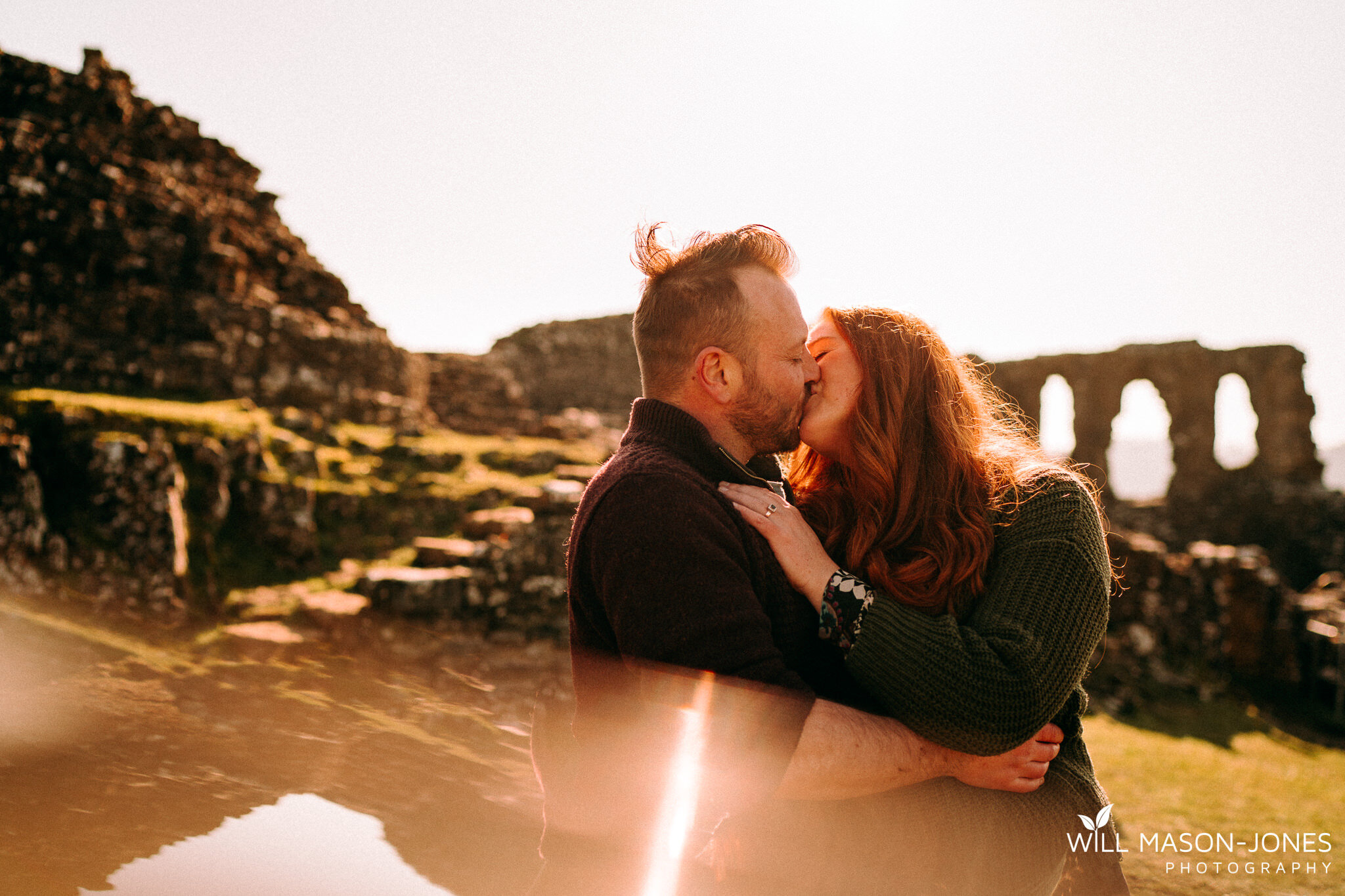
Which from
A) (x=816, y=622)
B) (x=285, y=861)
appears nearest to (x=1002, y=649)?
(x=816, y=622)

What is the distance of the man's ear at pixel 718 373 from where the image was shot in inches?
99.7

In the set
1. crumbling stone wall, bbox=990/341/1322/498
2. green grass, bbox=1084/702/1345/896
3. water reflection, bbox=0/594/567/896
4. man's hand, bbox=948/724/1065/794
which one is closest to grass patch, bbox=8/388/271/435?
water reflection, bbox=0/594/567/896

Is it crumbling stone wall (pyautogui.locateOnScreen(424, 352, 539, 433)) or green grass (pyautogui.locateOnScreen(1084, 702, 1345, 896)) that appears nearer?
green grass (pyautogui.locateOnScreen(1084, 702, 1345, 896))

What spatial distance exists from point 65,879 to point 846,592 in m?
3.04

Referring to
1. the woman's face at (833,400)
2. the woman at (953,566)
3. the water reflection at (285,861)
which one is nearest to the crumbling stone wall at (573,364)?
the water reflection at (285,861)

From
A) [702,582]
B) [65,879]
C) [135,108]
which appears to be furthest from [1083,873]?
[135,108]

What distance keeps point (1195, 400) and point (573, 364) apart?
26.4 meters

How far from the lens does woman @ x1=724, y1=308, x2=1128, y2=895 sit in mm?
2062

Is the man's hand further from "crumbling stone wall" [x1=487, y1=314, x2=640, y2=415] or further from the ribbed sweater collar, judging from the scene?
"crumbling stone wall" [x1=487, y1=314, x2=640, y2=415]

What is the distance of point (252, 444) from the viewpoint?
8.99 metres

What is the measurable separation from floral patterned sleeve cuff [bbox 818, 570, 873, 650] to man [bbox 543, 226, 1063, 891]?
0.10 m

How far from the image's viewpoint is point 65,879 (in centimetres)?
254

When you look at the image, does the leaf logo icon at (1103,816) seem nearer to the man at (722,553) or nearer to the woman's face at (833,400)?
the man at (722,553)

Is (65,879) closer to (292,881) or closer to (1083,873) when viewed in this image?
(292,881)
